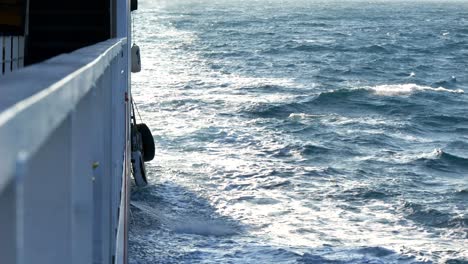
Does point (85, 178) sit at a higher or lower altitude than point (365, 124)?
higher

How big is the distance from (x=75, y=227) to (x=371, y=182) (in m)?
16.5

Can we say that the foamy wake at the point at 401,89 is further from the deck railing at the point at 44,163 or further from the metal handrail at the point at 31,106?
the metal handrail at the point at 31,106

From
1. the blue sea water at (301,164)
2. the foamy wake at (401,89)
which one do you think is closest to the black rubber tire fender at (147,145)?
the blue sea water at (301,164)

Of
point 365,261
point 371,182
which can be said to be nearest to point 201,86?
point 371,182

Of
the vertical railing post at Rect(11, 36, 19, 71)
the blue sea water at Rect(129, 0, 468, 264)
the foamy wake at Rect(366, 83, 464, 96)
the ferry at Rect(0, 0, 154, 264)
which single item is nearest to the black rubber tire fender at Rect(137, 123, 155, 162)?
the blue sea water at Rect(129, 0, 468, 264)

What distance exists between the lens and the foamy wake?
115ft

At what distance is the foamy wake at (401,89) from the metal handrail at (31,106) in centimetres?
3331

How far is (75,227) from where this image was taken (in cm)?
181

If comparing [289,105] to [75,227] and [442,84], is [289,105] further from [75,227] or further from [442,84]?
[75,227]

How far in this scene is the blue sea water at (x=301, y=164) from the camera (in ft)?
44.8

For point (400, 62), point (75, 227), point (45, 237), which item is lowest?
point (400, 62)

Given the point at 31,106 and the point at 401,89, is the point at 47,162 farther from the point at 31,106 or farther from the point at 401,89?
the point at 401,89

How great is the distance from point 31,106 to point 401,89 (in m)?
36.0

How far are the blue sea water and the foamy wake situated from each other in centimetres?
13
